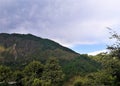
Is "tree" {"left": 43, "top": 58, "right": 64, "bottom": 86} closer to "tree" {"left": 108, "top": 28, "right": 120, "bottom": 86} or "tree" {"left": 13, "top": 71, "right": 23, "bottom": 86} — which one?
"tree" {"left": 13, "top": 71, "right": 23, "bottom": 86}

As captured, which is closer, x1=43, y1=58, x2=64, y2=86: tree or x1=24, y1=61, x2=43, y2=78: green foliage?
x1=43, y1=58, x2=64, y2=86: tree

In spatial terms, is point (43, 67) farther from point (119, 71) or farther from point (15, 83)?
point (119, 71)

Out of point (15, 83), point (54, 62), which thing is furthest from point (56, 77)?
point (15, 83)

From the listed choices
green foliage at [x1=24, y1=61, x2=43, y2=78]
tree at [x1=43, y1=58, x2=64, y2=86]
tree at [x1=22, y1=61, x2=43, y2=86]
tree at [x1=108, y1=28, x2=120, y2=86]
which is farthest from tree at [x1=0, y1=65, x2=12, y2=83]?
tree at [x1=108, y1=28, x2=120, y2=86]

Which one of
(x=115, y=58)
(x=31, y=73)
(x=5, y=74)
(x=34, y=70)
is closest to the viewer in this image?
(x=115, y=58)

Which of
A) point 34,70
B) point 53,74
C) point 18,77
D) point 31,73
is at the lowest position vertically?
point 18,77

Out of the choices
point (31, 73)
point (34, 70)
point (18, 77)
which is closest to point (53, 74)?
point (34, 70)

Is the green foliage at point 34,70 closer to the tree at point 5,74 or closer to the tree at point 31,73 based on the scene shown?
the tree at point 31,73

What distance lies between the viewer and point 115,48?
5016cm

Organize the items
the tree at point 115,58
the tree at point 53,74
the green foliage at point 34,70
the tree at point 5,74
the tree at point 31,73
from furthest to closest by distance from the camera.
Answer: the green foliage at point 34,70
the tree at point 53,74
the tree at point 5,74
the tree at point 31,73
the tree at point 115,58

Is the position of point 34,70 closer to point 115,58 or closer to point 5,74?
point 5,74

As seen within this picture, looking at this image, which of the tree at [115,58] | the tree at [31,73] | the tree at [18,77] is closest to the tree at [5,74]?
the tree at [18,77]

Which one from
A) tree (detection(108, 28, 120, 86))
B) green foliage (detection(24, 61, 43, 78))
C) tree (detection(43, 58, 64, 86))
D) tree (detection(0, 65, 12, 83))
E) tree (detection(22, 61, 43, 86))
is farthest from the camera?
green foliage (detection(24, 61, 43, 78))

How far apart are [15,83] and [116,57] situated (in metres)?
84.1
